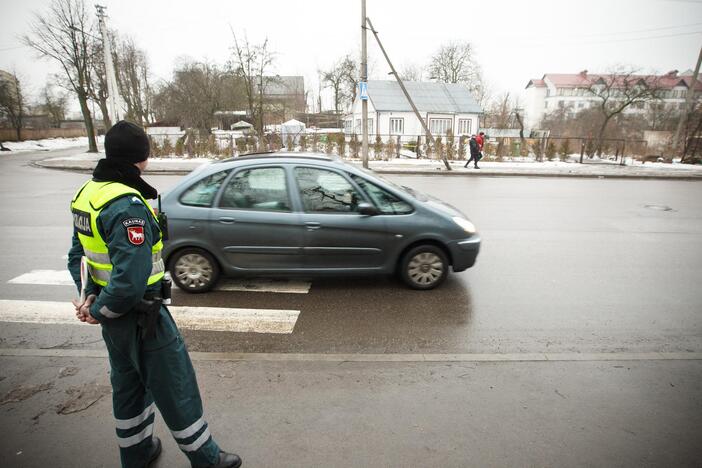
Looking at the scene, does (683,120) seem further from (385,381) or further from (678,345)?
(385,381)

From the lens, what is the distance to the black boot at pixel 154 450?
245 cm

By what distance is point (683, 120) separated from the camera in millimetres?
24469

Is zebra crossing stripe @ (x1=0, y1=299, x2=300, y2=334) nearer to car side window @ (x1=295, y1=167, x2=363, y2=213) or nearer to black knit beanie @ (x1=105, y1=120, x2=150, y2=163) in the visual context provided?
car side window @ (x1=295, y1=167, x2=363, y2=213)

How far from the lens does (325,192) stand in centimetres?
498

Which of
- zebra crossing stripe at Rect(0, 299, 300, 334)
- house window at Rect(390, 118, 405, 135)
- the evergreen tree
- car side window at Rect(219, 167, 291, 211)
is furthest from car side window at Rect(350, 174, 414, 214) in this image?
house window at Rect(390, 118, 405, 135)

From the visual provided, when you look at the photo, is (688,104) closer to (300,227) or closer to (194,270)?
(300,227)

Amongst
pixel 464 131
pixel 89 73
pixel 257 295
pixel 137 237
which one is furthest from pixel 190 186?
pixel 464 131

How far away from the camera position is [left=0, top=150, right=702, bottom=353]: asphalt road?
3.91m

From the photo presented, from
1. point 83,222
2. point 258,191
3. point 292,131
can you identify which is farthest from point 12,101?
point 83,222

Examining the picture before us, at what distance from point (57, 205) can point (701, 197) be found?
1929 cm

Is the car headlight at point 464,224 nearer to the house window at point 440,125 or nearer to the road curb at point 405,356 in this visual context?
the road curb at point 405,356

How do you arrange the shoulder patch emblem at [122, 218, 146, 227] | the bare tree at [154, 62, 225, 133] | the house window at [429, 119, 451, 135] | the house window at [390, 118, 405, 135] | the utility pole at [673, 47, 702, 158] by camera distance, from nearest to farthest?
the shoulder patch emblem at [122, 218, 146, 227] → the utility pole at [673, 47, 702, 158] → the bare tree at [154, 62, 225, 133] → the house window at [390, 118, 405, 135] → the house window at [429, 119, 451, 135]

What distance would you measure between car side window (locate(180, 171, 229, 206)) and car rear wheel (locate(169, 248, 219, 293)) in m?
0.60

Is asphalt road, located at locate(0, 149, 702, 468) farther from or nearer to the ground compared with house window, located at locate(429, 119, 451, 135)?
nearer to the ground
